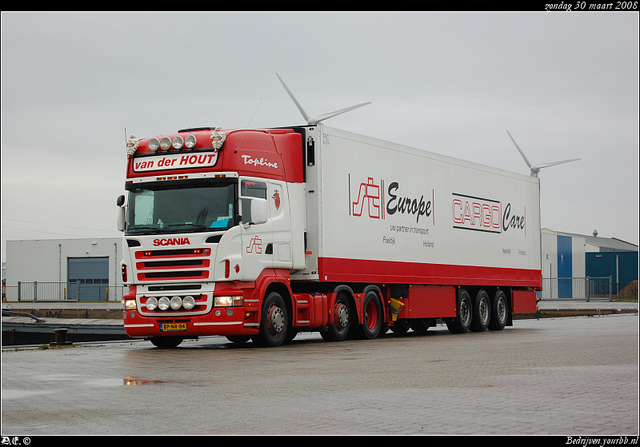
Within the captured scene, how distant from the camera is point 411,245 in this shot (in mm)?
22328

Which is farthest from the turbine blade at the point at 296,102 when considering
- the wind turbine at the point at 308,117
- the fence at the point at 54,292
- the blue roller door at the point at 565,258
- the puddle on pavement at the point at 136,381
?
the blue roller door at the point at 565,258

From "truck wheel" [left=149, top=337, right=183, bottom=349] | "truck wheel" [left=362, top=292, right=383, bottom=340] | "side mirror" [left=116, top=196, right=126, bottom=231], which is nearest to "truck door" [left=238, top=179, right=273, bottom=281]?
→ "side mirror" [left=116, top=196, right=126, bottom=231]

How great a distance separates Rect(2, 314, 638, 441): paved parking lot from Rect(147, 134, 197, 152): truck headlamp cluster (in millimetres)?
3923

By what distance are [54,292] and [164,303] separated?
39.8 meters

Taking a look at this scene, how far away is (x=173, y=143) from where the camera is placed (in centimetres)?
1762

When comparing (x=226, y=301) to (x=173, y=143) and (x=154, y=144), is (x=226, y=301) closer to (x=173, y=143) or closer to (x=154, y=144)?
(x=173, y=143)

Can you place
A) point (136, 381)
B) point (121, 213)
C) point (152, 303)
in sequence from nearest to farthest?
point (136, 381)
point (152, 303)
point (121, 213)

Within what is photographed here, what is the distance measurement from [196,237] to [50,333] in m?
17.0

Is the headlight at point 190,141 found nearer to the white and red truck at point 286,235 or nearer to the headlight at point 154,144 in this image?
the white and red truck at point 286,235

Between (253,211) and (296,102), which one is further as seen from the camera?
(296,102)

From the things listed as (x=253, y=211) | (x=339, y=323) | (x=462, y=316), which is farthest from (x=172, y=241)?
(x=462, y=316)

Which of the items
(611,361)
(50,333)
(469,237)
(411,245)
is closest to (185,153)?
(411,245)

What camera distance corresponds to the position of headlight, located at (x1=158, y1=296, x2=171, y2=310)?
17234mm

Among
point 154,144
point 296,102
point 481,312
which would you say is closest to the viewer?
point 154,144
